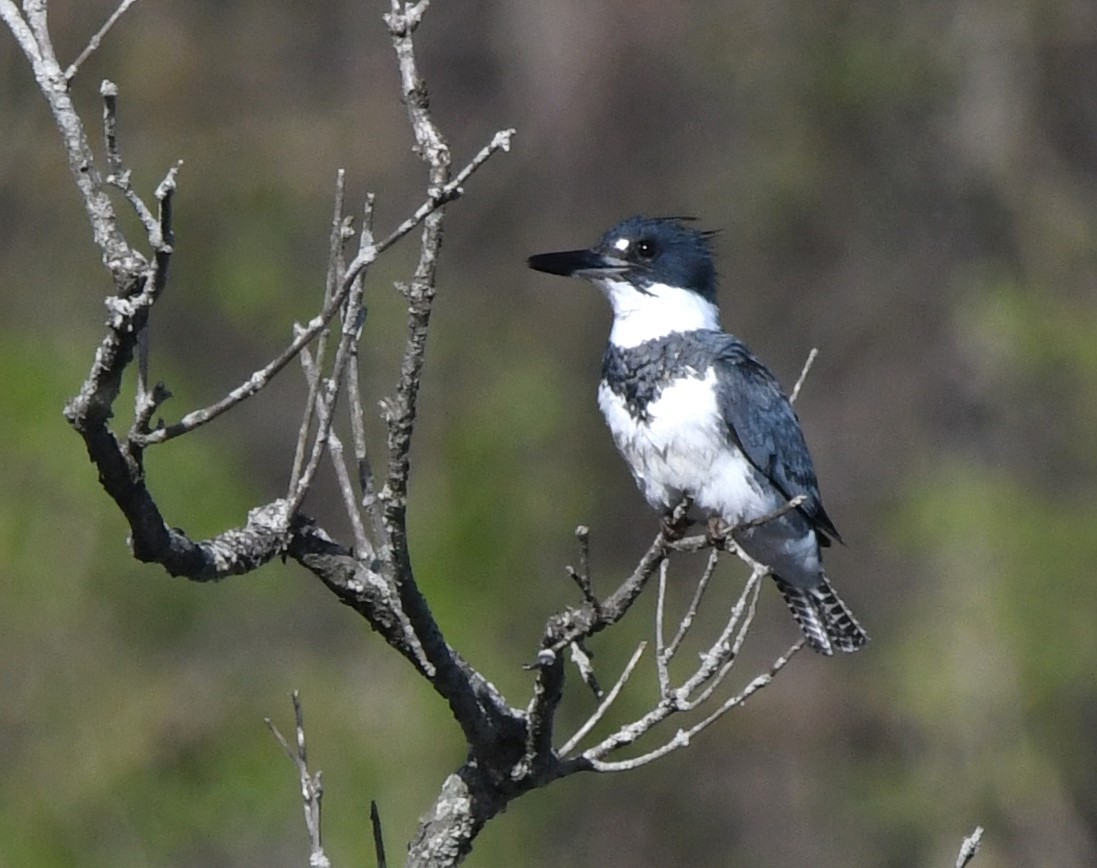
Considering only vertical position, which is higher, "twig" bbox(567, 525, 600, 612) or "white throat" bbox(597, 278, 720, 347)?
"white throat" bbox(597, 278, 720, 347)

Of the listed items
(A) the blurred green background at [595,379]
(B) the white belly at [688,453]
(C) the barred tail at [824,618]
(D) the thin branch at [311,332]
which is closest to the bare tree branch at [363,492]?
(D) the thin branch at [311,332]

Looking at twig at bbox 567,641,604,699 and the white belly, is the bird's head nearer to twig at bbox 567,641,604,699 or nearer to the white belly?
the white belly

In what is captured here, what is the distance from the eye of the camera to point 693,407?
3740 mm

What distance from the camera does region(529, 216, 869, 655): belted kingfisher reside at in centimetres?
375

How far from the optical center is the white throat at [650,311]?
3949 millimetres

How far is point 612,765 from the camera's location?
272 cm

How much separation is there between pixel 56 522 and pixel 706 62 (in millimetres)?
4382

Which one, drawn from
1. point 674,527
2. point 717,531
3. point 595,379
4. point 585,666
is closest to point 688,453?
point 717,531

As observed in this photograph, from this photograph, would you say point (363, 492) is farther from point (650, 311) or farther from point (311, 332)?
point (650, 311)

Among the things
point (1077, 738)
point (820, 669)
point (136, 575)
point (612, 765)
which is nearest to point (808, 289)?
point (820, 669)

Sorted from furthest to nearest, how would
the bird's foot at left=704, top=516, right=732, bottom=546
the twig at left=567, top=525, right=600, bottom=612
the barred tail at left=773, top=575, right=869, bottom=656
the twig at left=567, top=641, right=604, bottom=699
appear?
the barred tail at left=773, top=575, right=869, bottom=656
the bird's foot at left=704, top=516, right=732, bottom=546
the twig at left=567, top=641, right=604, bottom=699
the twig at left=567, top=525, right=600, bottom=612

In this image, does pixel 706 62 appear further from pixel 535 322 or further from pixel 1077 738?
pixel 1077 738

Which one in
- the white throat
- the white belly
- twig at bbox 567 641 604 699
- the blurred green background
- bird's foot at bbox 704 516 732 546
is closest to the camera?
twig at bbox 567 641 604 699

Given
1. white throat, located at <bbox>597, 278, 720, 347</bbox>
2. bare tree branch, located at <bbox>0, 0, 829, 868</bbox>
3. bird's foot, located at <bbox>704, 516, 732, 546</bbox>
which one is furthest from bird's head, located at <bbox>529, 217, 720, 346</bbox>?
bare tree branch, located at <bbox>0, 0, 829, 868</bbox>
